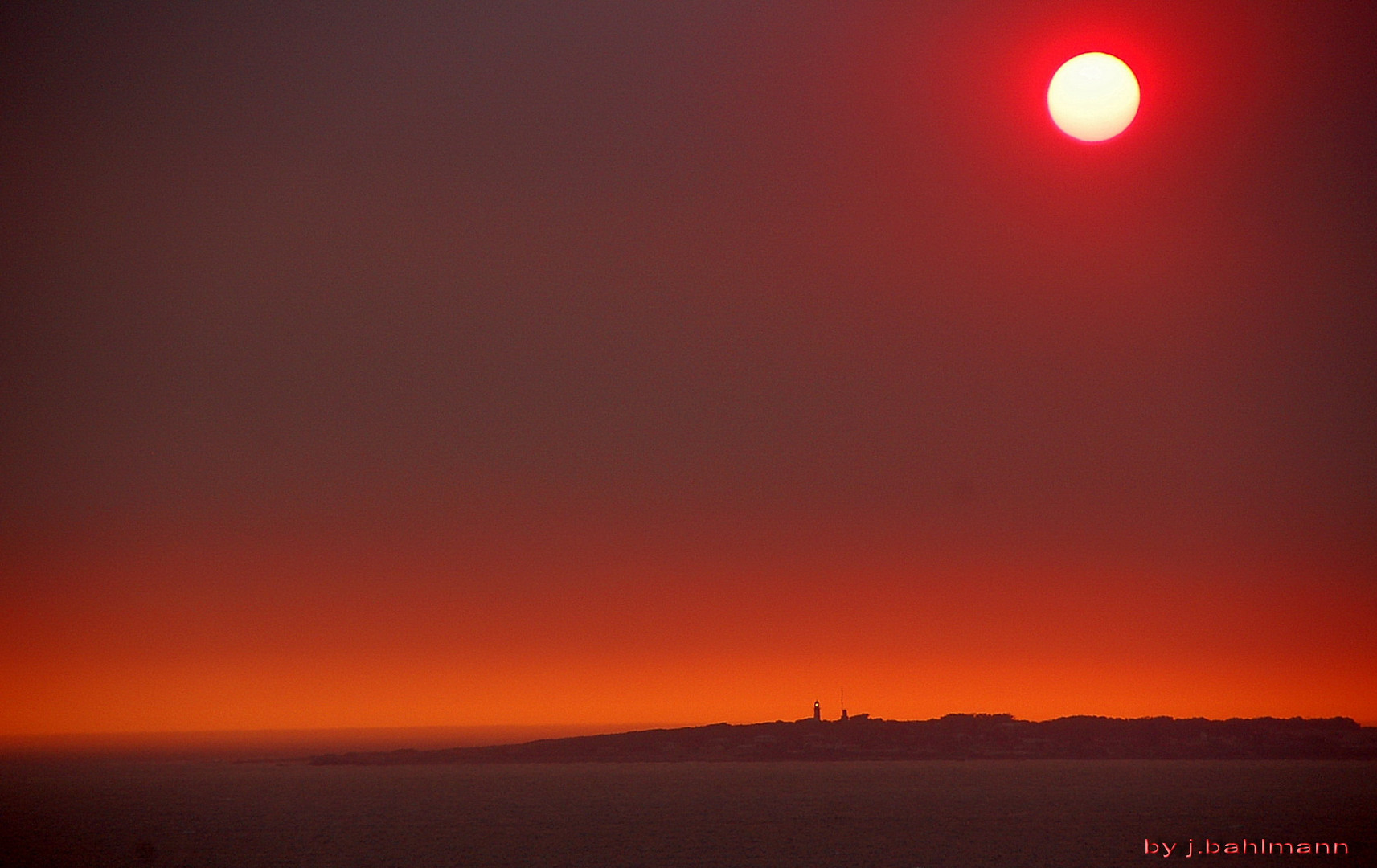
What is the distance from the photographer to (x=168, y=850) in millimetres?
87438

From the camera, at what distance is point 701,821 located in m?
103

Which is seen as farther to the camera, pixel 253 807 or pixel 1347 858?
pixel 253 807

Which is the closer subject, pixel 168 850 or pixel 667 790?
pixel 168 850

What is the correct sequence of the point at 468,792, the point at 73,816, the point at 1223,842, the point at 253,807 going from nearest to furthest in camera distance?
the point at 1223,842
the point at 73,816
the point at 253,807
the point at 468,792

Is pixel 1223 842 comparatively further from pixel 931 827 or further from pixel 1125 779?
pixel 1125 779

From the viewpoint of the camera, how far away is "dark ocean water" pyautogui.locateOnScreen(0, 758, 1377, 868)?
262 feet

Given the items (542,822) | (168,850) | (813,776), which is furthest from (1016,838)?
(813,776)


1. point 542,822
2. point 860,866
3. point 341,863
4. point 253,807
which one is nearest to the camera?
point 860,866

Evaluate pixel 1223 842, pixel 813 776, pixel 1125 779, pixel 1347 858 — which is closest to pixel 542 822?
pixel 1223 842

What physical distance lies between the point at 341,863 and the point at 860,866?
110ft

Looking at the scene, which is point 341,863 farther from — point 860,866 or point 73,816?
point 73,816

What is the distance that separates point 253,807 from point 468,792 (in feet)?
84.5

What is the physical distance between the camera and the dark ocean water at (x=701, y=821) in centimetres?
7975

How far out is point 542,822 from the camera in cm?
10262
